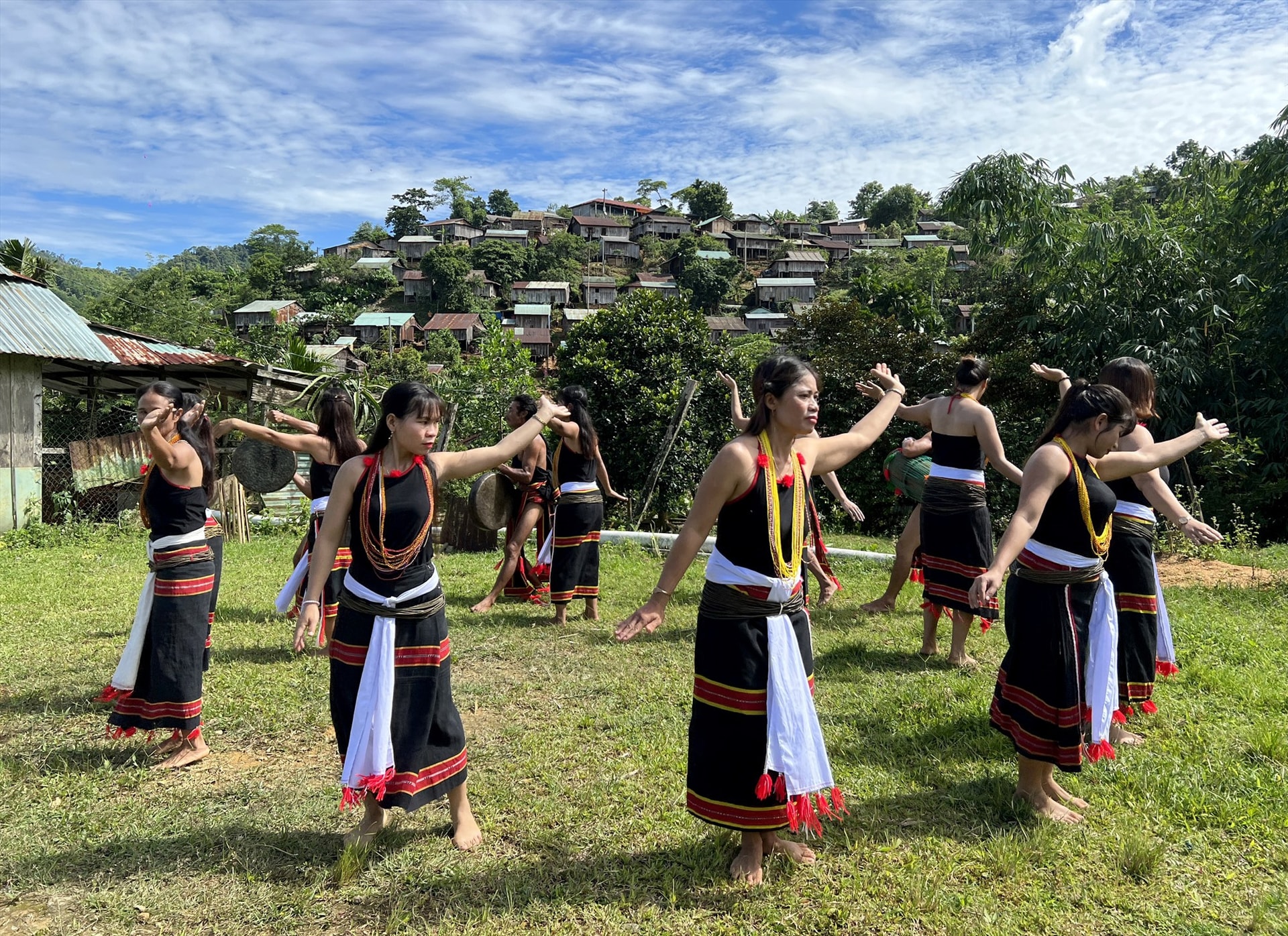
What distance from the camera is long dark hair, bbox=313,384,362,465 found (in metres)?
5.92

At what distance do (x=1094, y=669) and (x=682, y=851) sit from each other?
2058 mm

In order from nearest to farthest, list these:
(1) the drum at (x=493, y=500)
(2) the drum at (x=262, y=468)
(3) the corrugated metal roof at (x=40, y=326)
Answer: (2) the drum at (x=262, y=468), (1) the drum at (x=493, y=500), (3) the corrugated metal roof at (x=40, y=326)

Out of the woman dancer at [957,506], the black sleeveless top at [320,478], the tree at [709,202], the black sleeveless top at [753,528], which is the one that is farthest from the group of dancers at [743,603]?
the tree at [709,202]

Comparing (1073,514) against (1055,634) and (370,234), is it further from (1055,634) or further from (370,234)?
(370,234)

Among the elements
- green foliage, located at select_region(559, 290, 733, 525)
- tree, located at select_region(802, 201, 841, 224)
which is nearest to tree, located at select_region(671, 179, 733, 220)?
tree, located at select_region(802, 201, 841, 224)

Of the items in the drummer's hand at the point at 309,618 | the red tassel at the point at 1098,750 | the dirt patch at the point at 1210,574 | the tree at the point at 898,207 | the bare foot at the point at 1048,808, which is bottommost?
the bare foot at the point at 1048,808

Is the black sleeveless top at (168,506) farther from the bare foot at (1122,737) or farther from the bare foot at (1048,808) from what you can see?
the bare foot at (1122,737)

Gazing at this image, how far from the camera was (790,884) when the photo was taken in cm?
342

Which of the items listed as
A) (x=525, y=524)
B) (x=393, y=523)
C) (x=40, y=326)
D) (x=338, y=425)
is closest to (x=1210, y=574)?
(x=525, y=524)

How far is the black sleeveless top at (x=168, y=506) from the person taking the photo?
15.6ft

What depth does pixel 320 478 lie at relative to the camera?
646 centimetres

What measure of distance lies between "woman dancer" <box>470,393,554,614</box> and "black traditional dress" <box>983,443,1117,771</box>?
503cm

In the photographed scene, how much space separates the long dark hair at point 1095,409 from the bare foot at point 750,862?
2133 millimetres

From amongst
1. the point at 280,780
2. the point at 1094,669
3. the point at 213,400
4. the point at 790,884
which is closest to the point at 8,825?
the point at 280,780
